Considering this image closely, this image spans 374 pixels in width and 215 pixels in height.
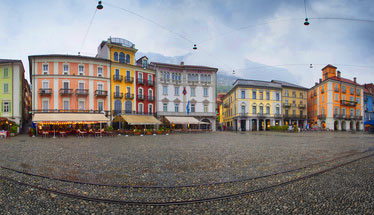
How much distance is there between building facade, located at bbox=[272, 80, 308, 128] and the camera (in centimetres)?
5119

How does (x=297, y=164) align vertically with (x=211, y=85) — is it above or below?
below

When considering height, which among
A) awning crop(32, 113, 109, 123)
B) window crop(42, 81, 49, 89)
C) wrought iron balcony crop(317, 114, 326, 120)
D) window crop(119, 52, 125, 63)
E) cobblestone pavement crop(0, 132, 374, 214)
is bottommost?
cobblestone pavement crop(0, 132, 374, 214)

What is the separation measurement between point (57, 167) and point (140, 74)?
101ft

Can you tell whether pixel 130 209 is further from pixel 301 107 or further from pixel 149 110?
pixel 301 107

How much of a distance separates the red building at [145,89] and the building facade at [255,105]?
66.1 ft

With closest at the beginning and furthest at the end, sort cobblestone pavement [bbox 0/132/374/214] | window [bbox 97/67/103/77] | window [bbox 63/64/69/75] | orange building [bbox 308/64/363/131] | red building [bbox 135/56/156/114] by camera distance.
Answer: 1. cobblestone pavement [bbox 0/132/374/214]
2. window [bbox 63/64/69/75]
3. window [bbox 97/67/103/77]
4. red building [bbox 135/56/156/114]
5. orange building [bbox 308/64/363/131]

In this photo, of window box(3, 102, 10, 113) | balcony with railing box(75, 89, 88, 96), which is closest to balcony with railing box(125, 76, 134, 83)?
balcony with railing box(75, 89, 88, 96)

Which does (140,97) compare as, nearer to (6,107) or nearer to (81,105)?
(81,105)

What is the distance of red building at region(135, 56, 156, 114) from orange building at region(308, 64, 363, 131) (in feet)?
133

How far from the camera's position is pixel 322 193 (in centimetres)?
460

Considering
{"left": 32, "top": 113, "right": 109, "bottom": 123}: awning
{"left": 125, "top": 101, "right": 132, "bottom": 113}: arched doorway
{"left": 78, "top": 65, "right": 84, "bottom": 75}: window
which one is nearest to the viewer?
{"left": 32, "top": 113, "right": 109, "bottom": 123}: awning

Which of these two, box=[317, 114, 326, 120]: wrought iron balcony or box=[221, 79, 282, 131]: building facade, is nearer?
box=[221, 79, 282, 131]: building facade

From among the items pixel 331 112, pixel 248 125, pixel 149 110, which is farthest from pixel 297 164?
pixel 331 112

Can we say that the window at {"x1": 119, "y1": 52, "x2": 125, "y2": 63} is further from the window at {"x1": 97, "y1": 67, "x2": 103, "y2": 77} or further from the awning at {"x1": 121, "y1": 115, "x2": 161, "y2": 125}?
the awning at {"x1": 121, "y1": 115, "x2": 161, "y2": 125}
